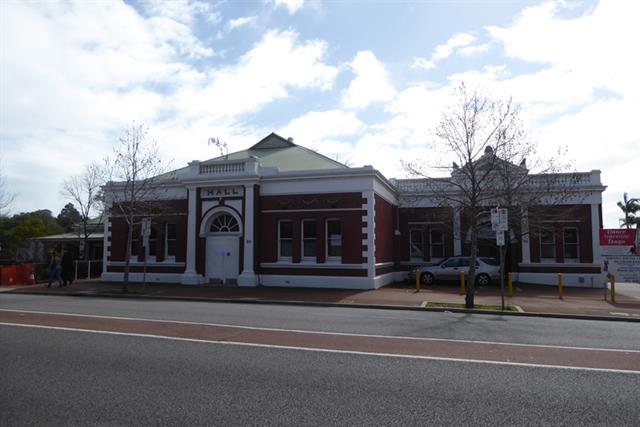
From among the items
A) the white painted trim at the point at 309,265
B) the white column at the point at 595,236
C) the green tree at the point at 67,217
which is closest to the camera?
the white painted trim at the point at 309,265

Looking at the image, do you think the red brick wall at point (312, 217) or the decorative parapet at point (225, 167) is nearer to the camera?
the red brick wall at point (312, 217)

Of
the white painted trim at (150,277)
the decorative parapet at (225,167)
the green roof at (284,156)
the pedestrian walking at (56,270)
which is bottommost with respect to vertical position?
the white painted trim at (150,277)

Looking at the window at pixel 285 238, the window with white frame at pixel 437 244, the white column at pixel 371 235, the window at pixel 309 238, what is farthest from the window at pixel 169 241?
the window with white frame at pixel 437 244

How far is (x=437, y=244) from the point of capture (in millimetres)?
27906

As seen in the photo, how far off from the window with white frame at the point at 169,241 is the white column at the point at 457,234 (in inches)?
555

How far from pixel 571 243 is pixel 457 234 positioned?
6.25 metres

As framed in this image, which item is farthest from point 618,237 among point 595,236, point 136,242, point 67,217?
point 67,217

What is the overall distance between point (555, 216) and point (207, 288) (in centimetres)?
1687

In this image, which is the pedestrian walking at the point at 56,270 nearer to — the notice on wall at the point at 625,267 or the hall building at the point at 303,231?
the hall building at the point at 303,231

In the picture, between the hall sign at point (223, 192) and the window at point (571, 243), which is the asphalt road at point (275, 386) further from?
the window at point (571, 243)

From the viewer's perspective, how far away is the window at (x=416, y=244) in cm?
2808

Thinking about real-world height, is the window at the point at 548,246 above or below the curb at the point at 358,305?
above

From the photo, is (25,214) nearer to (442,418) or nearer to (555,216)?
(555,216)

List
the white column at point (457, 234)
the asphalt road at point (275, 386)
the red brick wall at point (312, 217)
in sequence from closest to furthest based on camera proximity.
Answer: the asphalt road at point (275, 386) → the red brick wall at point (312, 217) → the white column at point (457, 234)
